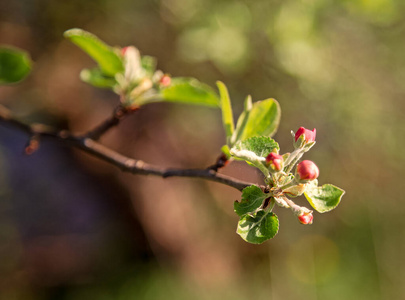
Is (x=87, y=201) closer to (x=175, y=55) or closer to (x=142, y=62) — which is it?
(x=175, y=55)

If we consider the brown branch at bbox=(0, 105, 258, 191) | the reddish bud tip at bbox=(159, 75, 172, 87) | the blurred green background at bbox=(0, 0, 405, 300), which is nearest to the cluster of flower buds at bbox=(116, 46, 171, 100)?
the reddish bud tip at bbox=(159, 75, 172, 87)

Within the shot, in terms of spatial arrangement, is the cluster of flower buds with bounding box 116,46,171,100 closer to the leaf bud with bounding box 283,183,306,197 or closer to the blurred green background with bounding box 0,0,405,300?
the leaf bud with bounding box 283,183,306,197

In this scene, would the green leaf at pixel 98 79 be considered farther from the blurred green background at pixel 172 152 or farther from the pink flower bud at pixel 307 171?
the blurred green background at pixel 172 152

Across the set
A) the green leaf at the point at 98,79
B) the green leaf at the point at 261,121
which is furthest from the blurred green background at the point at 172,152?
the green leaf at the point at 261,121

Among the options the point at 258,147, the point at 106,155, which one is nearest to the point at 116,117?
the point at 106,155

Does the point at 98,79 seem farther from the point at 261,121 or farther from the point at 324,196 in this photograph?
the point at 324,196

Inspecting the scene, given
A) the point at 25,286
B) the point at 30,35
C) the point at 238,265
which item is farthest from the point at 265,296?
the point at 30,35
